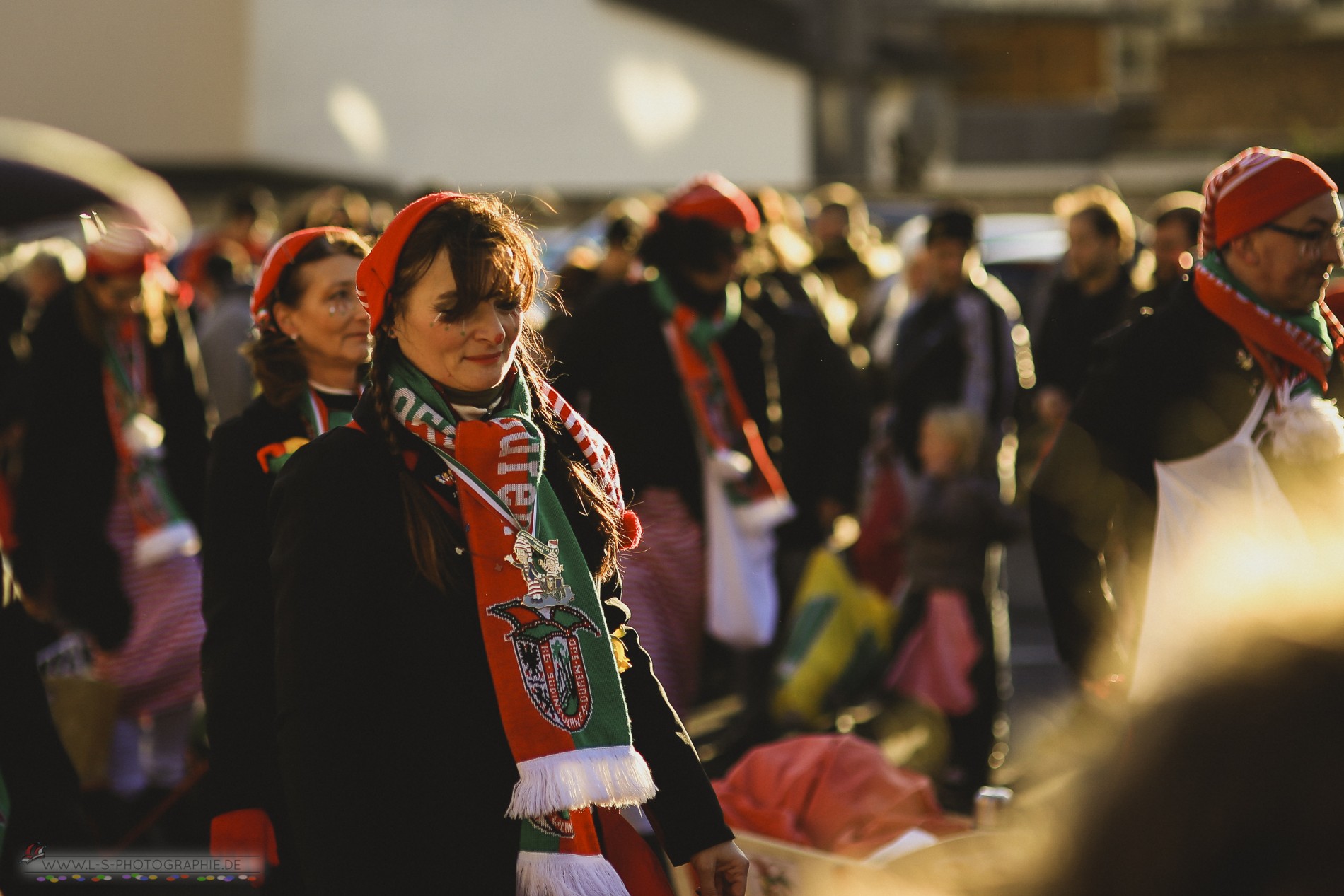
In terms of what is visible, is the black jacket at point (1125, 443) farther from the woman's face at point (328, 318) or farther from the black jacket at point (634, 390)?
the black jacket at point (634, 390)

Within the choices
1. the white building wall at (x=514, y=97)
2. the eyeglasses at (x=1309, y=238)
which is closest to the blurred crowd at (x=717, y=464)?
the eyeglasses at (x=1309, y=238)

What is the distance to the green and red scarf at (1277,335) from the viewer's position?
11.1 feet

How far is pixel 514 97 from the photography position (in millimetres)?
26141

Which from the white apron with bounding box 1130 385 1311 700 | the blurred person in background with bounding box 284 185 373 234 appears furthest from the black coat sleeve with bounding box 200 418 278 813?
the blurred person in background with bounding box 284 185 373 234

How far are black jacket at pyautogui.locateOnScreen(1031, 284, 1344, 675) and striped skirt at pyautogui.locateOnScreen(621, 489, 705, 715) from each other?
2004 millimetres

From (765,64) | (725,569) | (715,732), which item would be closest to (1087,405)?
(725,569)

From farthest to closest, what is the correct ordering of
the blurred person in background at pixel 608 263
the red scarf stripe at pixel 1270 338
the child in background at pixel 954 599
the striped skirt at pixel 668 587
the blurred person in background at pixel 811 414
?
the blurred person in background at pixel 608 263 → the blurred person in background at pixel 811 414 → the child in background at pixel 954 599 → the striped skirt at pixel 668 587 → the red scarf stripe at pixel 1270 338

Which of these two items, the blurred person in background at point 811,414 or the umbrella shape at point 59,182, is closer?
the umbrella shape at point 59,182

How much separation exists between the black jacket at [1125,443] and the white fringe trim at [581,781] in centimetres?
138

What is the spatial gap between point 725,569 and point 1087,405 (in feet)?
7.21

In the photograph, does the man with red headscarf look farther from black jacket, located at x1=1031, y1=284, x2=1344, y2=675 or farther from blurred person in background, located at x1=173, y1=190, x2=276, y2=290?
blurred person in background, located at x1=173, y1=190, x2=276, y2=290

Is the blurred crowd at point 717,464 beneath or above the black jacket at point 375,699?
beneath

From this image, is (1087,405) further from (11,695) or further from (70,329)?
(70,329)

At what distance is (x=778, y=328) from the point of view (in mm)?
6941
